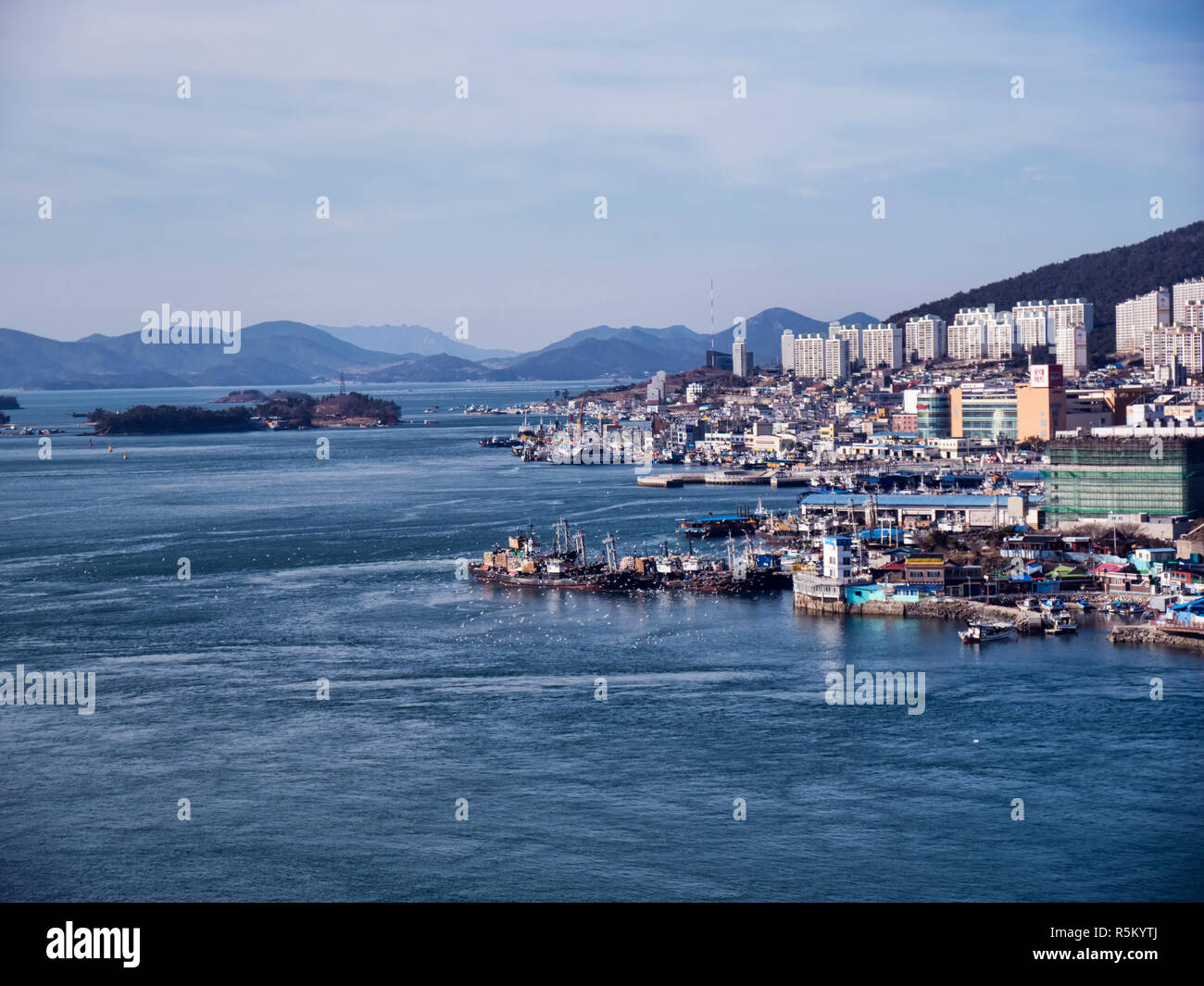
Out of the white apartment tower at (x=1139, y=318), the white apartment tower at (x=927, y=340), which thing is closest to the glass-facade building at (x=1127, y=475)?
the white apartment tower at (x=1139, y=318)

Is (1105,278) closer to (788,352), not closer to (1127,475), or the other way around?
(788,352)

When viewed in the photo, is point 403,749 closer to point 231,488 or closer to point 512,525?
point 512,525

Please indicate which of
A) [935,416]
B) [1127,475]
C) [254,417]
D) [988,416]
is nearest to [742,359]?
[254,417]

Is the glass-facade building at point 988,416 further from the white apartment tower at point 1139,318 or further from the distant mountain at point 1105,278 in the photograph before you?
the distant mountain at point 1105,278

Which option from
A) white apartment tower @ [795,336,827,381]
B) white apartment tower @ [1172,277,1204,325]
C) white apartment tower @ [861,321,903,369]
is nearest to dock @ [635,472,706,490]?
white apartment tower @ [1172,277,1204,325]

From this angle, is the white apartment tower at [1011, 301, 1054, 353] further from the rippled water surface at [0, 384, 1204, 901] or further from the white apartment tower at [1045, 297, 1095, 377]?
the rippled water surface at [0, 384, 1204, 901]

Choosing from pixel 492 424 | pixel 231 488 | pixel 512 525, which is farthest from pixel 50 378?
pixel 512 525
